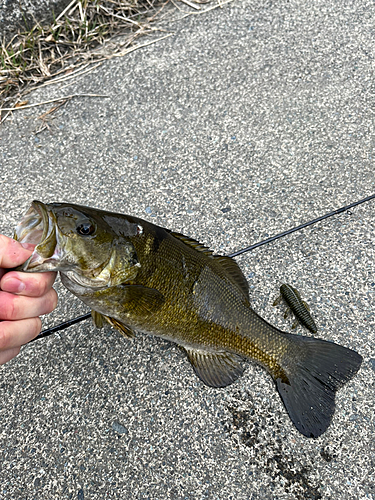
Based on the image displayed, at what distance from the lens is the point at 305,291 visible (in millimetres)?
2521

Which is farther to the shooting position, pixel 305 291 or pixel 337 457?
pixel 305 291

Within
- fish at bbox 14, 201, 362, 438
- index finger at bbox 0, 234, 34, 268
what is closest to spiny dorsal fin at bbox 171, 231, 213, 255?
fish at bbox 14, 201, 362, 438

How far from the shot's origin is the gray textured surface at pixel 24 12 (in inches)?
146

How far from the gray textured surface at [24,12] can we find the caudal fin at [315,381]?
3837mm

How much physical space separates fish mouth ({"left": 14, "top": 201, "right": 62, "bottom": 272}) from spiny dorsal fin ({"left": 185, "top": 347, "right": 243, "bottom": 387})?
1.00 meters

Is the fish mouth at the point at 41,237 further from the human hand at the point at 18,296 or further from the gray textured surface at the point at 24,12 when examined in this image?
the gray textured surface at the point at 24,12

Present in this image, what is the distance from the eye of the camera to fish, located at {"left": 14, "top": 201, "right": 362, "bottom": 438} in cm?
175

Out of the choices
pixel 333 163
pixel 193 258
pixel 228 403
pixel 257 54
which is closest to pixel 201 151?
pixel 333 163

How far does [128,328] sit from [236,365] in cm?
64

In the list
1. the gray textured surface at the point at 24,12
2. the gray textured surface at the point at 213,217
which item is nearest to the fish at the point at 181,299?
the gray textured surface at the point at 213,217

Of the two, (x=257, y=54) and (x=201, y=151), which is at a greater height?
(x=257, y=54)

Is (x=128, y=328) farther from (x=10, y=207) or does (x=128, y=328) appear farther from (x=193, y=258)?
(x=10, y=207)

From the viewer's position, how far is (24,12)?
3.79 m

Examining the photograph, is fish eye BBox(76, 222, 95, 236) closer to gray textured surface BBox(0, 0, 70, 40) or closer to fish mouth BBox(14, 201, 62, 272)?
fish mouth BBox(14, 201, 62, 272)
